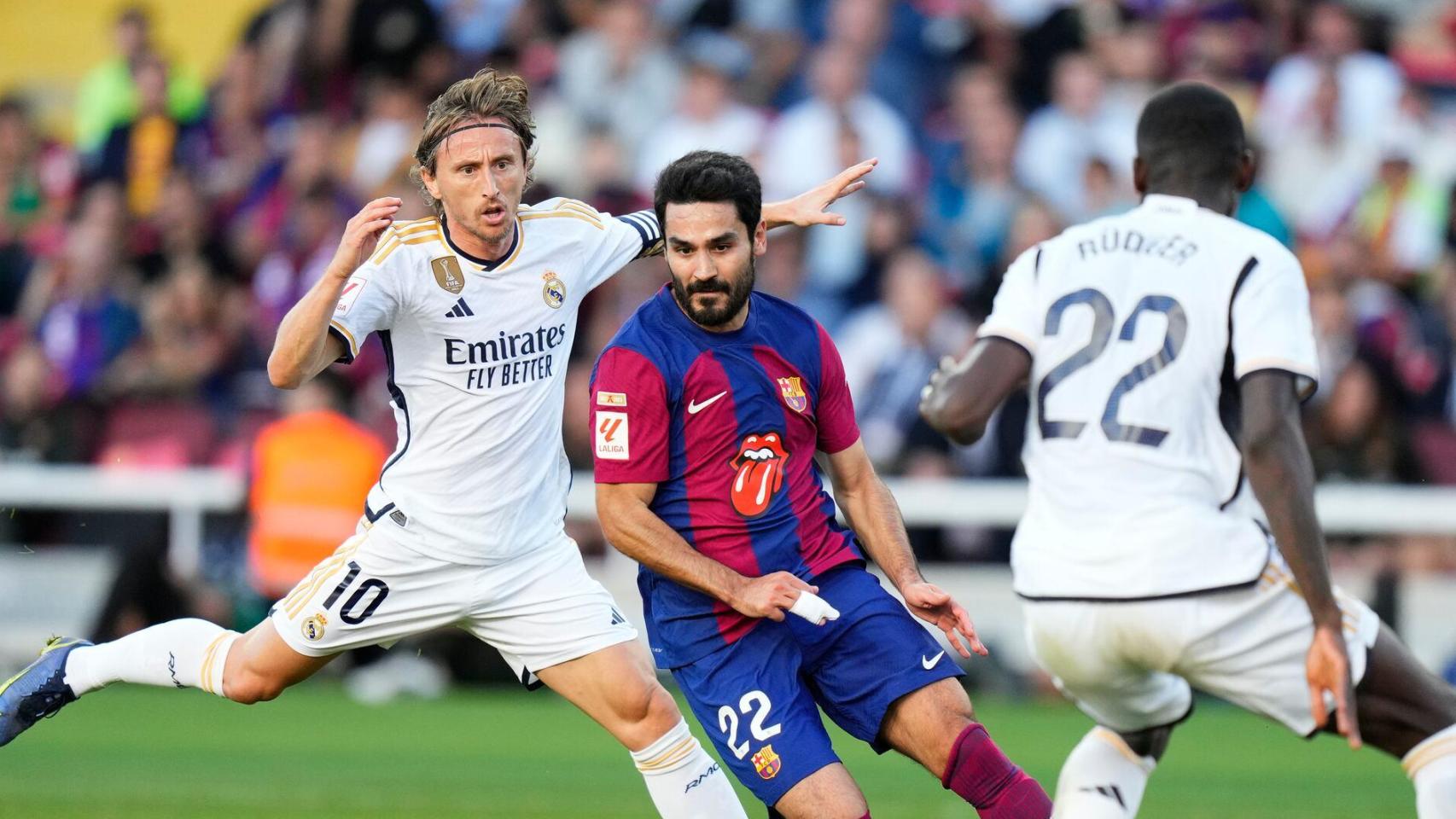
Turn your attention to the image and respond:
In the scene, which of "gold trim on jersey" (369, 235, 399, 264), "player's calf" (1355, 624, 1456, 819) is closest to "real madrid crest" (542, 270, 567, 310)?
"gold trim on jersey" (369, 235, 399, 264)

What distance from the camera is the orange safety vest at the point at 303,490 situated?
13.1m

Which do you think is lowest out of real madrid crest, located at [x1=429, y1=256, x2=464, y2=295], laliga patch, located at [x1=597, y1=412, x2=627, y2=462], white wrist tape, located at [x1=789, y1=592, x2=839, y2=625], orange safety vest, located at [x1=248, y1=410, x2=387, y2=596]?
orange safety vest, located at [x1=248, y1=410, x2=387, y2=596]

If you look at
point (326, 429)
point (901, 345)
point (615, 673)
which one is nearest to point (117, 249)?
point (326, 429)

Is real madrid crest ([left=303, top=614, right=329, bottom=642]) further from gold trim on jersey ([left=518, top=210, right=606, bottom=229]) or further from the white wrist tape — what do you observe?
the white wrist tape

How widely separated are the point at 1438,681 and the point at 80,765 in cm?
690

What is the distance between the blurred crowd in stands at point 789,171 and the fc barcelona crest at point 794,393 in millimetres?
7231

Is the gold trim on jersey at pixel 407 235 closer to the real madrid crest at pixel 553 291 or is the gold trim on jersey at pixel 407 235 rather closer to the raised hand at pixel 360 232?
the real madrid crest at pixel 553 291

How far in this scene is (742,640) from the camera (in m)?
6.12

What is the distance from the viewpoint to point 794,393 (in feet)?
20.6

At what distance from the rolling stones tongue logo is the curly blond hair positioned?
1319mm

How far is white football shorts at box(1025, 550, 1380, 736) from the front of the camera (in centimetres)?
545

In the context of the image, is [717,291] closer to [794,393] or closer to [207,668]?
[794,393]

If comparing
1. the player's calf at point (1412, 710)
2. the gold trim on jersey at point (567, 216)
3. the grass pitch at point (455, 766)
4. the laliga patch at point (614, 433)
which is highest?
the gold trim on jersey at point (567, 216)

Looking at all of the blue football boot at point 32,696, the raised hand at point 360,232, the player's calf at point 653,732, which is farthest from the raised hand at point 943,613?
the blue football boot at point 32,696
